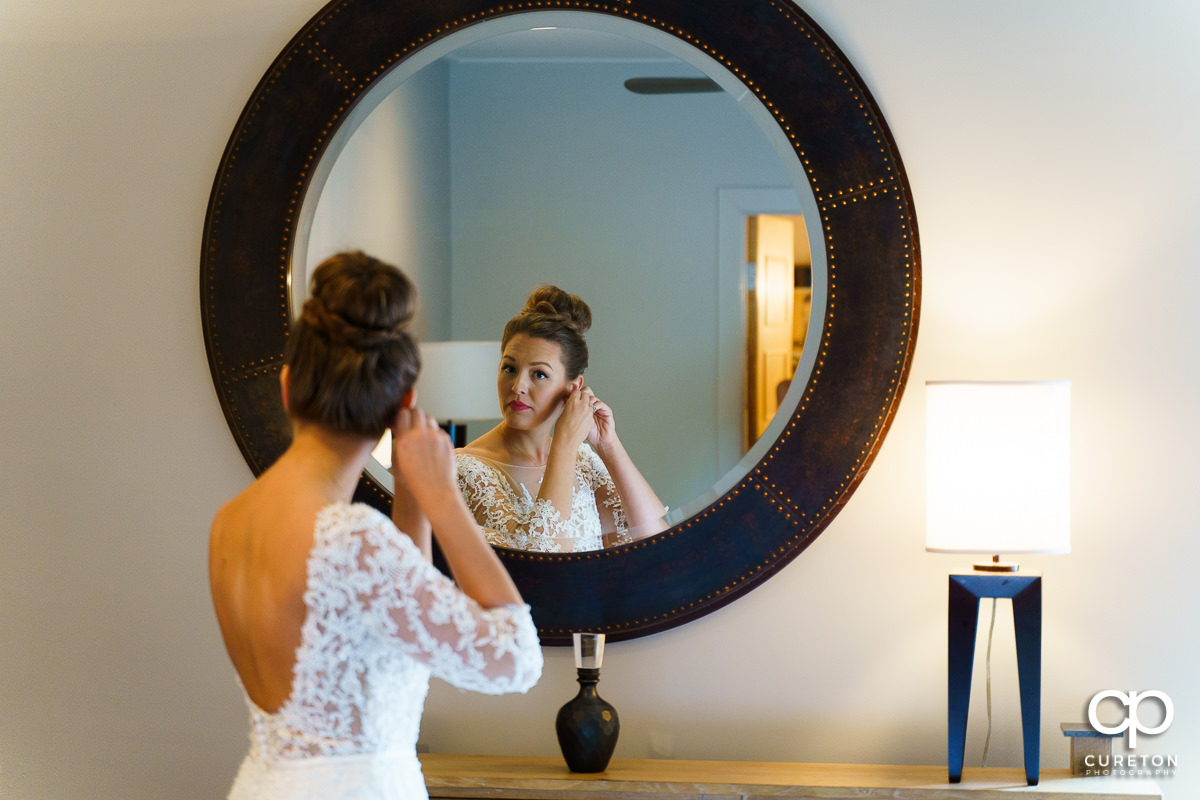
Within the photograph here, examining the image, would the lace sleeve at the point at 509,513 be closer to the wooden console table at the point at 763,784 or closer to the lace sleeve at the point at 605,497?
the lace sleeve at the point at 605,497

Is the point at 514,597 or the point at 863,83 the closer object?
the point at 514,597

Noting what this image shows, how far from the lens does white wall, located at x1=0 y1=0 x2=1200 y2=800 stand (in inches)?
79.4

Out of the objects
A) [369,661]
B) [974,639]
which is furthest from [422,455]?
[974,639]

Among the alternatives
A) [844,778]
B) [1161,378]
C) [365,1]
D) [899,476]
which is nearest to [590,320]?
[899,476]

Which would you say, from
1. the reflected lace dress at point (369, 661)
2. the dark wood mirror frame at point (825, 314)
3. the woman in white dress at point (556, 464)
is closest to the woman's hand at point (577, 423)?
the woman in white dress at point (556, 464)

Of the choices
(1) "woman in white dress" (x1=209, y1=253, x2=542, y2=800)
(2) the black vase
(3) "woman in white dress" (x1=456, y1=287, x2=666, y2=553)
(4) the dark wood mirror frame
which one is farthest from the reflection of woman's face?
(1) "woman in white dress" (x1=209, y1=253, x2=542, y2=800)

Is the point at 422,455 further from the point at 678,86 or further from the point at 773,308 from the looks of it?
the point at 678,86

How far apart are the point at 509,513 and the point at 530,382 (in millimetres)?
269

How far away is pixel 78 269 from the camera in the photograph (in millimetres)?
2287

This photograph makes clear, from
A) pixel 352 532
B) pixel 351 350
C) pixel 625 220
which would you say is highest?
pixel 625 220

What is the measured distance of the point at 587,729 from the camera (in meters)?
1.90

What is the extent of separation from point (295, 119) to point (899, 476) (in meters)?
1.46

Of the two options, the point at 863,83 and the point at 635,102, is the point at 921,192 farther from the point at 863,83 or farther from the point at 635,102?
the point at 635,102

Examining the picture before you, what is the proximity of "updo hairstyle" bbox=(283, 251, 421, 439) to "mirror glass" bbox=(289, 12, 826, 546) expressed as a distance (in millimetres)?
732
